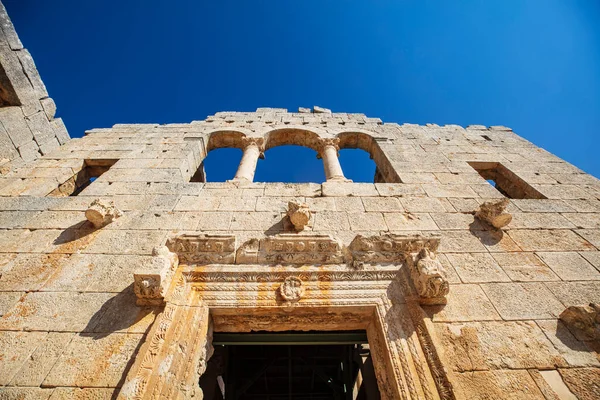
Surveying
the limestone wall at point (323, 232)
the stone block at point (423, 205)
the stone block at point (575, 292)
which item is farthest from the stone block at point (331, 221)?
the stone block at point (575, 292)

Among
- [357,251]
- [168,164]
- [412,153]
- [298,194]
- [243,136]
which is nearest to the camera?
[357,251]

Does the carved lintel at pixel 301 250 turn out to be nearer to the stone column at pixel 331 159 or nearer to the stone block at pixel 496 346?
the stone block at pixel 496 346

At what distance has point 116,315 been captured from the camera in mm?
2844

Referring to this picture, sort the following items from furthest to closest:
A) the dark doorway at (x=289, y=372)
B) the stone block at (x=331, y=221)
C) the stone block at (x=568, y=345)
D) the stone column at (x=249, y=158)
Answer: the dark doorway at (x=289, y=372), the stone column at (x=249, y=158), the stone block at (x=331, y=221), the stone block at (x=568, y=345)

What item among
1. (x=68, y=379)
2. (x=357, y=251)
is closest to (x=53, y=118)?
(x=68, y=379)

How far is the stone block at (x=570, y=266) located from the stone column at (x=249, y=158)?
4691 millimetres

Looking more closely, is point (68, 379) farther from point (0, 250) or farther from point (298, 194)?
point (298, 194)

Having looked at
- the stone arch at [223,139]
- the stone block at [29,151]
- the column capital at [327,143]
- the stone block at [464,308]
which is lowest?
the stone block at [464,308]

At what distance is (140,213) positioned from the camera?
416cm

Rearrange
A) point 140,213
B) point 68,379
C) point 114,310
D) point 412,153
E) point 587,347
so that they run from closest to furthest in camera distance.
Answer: point 68,379 < point 587,347 < point 114,310 < point 140,213 < point 412,153

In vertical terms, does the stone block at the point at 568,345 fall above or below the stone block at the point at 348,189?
below

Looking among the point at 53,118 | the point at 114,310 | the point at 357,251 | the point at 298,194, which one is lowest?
the point at 114,310

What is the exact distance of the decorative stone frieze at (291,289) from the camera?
2900 mm

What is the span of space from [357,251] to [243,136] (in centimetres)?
483
